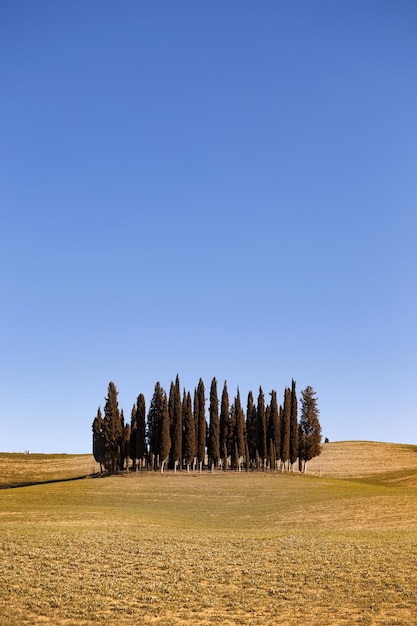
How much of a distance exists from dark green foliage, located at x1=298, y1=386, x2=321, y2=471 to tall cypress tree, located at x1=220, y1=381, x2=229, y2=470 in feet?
40.6

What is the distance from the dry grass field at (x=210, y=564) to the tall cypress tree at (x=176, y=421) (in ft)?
140

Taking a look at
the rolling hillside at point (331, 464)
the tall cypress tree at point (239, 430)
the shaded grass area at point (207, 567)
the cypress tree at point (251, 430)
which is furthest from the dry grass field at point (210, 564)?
the rolling hillside at point (331, 464)

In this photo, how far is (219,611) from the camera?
68.5 feet

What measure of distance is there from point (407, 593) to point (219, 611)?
6.79 m

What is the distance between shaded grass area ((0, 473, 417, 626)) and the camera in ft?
68.2

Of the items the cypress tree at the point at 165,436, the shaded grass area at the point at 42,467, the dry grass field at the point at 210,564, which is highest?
the cypress tree at the point at 165,436

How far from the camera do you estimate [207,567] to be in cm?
2669

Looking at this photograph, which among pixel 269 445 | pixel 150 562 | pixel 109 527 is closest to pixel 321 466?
pixel 269 445

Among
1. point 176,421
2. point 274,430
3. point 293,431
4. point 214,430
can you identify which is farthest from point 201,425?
point 293,431

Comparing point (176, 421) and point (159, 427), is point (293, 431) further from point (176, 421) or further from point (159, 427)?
point (159, 427)

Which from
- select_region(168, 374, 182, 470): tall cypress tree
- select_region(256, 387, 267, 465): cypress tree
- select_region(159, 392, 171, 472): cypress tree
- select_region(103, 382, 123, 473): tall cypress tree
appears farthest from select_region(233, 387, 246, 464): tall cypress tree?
select_region(103, 382, 123, 473): tall cypress tree

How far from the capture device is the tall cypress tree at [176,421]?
100m

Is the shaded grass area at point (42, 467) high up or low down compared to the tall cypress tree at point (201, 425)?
down

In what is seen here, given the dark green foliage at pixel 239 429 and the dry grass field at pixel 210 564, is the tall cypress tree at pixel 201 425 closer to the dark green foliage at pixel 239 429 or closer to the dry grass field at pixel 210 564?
the dark green foliage at pixel 239 429
